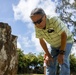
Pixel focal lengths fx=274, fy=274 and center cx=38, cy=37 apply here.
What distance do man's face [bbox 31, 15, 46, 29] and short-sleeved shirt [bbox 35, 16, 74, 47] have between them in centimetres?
6

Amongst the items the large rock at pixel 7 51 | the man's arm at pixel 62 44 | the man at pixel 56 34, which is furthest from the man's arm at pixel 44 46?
the large rock at pixel 7 51

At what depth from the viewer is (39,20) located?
3627mm

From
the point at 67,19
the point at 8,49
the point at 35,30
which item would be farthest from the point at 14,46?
the point at 67,19

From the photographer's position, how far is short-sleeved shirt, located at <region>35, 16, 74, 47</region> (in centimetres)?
372

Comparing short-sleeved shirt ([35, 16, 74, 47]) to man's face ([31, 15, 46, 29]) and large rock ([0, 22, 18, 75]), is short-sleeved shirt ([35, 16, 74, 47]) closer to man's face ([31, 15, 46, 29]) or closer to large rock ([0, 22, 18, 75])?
man's face ([31, 15, 46, 29])

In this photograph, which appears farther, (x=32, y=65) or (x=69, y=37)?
(x=32, y=65)

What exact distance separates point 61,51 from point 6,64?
54.6 inches

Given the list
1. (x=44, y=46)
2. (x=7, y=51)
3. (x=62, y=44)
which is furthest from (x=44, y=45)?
(x=7, y=51)

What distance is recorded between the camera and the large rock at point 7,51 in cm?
465

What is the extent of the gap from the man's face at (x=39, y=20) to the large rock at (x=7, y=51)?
1142 mm

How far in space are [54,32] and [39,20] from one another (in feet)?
1.01

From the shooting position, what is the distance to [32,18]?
362 cm

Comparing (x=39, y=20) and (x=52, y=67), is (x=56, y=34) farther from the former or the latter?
(x=52, y=67)

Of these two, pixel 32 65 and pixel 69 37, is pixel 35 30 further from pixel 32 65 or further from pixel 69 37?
pixel 32 65
